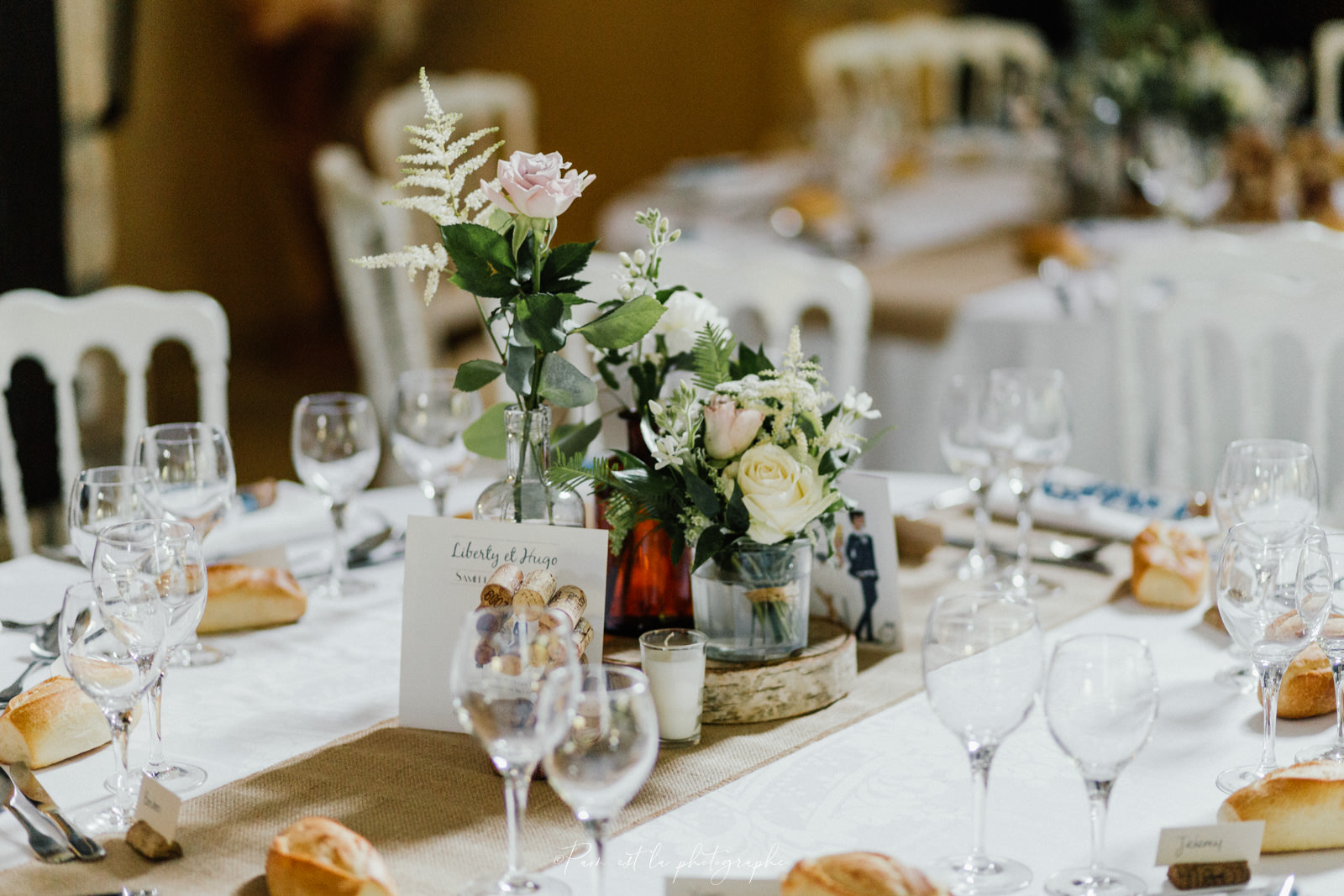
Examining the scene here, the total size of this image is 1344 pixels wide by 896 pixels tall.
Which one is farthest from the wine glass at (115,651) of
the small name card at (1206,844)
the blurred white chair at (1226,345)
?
the blurred white chair at (1226,345)

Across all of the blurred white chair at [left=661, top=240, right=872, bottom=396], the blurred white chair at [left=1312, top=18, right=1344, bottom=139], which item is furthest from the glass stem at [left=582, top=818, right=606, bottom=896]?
the blurred white chair at [left=1312, top=18, right=1344, bottom=139]

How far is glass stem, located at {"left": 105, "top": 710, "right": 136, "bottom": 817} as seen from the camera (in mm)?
1015

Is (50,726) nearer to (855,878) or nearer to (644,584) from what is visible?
(644,584)

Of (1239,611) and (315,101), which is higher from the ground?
(315,101)

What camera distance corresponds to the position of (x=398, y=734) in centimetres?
116

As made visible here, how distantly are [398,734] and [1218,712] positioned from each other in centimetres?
69

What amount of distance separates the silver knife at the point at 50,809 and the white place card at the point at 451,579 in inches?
11.0

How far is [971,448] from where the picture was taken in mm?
1561

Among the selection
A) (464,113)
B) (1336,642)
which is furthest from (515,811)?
(464,113)

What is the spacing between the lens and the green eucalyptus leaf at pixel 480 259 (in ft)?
3.55

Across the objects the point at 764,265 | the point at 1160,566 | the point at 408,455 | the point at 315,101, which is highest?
the point at 315,101

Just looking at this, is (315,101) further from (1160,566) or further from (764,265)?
(1160,566)

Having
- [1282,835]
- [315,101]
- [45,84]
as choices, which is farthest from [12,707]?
[315,101]

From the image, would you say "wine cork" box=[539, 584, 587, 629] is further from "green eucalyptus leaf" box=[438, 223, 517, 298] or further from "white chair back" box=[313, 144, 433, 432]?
"white chair back" box=[313, 144, 433, 432]
